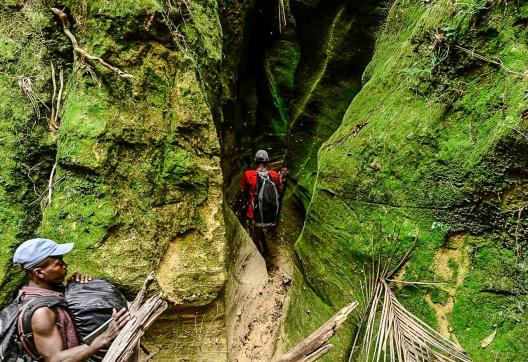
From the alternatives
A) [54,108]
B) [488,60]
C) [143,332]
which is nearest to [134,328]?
[143,332]

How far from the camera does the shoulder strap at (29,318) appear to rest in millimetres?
2618

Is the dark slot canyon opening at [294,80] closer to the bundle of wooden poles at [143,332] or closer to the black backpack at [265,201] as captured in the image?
the black backpack at [265,201]

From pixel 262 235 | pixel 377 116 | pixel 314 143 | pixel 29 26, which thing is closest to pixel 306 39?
pixel 314 143

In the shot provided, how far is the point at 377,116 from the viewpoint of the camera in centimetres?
470

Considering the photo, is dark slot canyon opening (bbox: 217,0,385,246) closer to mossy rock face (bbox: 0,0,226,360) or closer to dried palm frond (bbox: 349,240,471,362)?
mossy rock face (bbox: 0,0,226,360)

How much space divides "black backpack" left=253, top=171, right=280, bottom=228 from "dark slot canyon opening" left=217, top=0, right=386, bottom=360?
0.45 m

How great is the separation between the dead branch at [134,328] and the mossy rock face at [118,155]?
1549 mm

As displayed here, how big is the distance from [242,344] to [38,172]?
12.5 feet

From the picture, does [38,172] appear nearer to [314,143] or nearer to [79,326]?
[79,326]

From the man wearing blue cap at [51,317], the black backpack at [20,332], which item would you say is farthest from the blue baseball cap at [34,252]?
the black backpack at [20,332]

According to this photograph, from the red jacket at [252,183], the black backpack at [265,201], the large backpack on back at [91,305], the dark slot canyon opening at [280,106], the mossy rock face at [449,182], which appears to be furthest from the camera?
the red jacket at [252,183]

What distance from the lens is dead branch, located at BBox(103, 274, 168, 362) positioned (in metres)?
2.52

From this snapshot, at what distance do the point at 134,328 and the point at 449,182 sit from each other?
2.90m

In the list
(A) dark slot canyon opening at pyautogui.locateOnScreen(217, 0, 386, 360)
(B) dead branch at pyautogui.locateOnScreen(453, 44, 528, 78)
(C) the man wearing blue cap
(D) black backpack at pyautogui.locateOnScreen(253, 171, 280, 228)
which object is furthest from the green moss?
(B) dead branch at pyautogui.locateOnScreen(453, 44, 528, 78)
